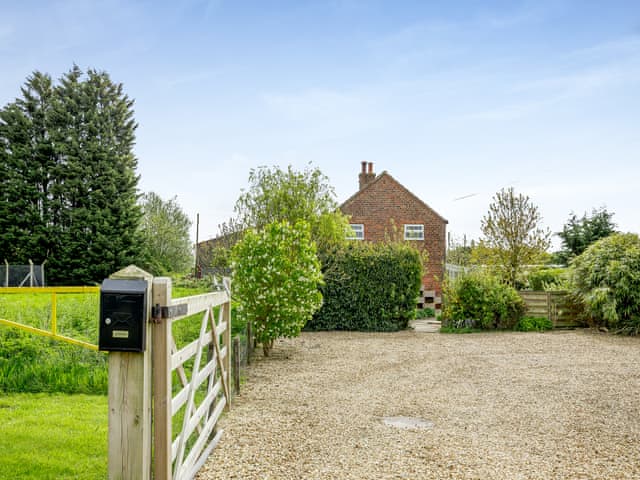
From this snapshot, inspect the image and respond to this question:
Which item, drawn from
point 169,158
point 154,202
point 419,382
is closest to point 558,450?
point 419,382

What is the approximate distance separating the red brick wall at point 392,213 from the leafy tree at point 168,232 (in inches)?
618

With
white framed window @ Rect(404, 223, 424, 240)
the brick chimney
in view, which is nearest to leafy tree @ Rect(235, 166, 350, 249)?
the brick chimney

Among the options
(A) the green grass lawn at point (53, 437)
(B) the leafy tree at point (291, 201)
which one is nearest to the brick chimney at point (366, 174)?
(B) the leafy tree at point (291, 201)

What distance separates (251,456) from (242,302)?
569cm

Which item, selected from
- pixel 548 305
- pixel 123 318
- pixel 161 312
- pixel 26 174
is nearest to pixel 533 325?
pixel 548 305

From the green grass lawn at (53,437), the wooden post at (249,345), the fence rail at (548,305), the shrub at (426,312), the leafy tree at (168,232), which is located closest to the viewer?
the green grass lawn at (53,437)

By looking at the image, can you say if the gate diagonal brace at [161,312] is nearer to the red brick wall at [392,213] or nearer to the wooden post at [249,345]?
the wooden post at [249,345]

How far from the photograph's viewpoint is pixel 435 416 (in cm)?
645

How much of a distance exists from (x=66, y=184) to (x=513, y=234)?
24277 mm

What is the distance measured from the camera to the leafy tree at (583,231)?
26859mm

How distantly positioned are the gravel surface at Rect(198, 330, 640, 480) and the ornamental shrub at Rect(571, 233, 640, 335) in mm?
4023

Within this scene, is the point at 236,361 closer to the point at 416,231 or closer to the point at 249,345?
the point at 249,345

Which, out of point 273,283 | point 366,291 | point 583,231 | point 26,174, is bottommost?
point 366,291

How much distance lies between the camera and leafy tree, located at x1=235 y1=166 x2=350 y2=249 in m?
20.5
